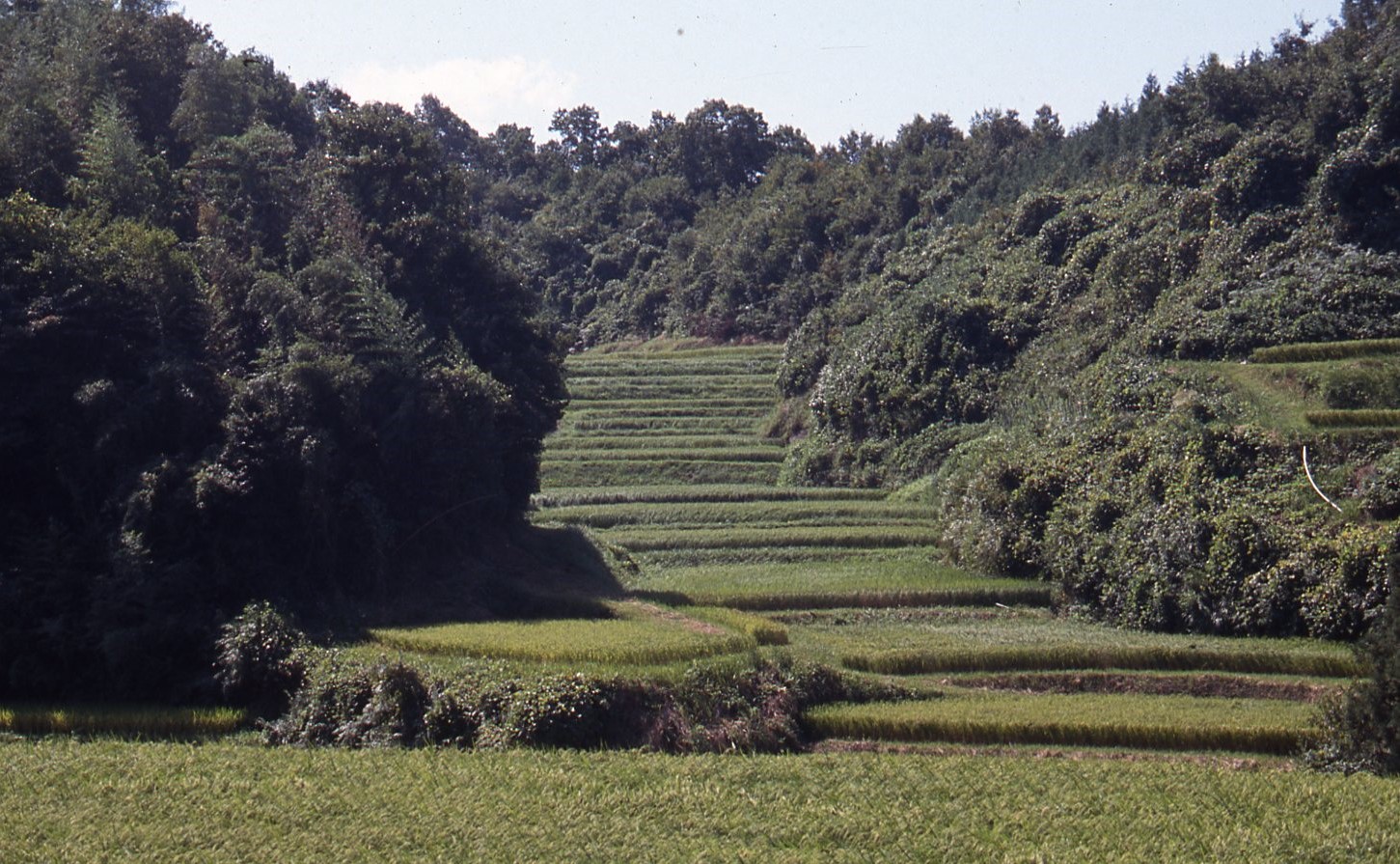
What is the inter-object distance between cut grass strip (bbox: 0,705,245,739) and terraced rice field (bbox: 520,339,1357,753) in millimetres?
7324

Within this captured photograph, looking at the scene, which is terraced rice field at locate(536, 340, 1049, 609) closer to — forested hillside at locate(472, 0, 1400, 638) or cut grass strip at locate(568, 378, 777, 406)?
cut grass strip at locate(568, 378, 777, 406)

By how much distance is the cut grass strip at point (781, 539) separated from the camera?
31.1 meters

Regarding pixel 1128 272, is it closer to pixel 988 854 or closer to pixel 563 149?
pixel 988 854

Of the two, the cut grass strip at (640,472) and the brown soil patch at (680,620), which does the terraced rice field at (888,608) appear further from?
the brown soil patch at (680,620)

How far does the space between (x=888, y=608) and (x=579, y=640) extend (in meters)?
8.77

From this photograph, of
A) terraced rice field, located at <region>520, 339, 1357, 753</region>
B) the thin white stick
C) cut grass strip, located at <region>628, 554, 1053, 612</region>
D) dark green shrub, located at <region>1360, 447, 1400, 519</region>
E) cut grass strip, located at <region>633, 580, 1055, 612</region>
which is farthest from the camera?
cut grass strip, located at <region>628, 554, 1053, 612</region>

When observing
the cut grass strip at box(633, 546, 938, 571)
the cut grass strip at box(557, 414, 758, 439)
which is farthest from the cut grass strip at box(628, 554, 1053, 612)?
the cut grass strip at box(557, 414, 758, 439)

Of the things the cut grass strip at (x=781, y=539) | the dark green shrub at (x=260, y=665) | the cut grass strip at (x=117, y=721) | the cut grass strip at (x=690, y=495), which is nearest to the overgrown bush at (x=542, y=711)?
the dark green shrub at (x=260, y=665)

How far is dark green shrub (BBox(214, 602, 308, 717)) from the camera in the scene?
17781 mm

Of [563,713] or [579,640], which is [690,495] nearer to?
[579,640]

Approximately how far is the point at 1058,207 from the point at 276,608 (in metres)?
35.8

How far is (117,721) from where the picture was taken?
55.5ft

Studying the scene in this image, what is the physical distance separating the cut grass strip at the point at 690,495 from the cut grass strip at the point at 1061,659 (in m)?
15.9

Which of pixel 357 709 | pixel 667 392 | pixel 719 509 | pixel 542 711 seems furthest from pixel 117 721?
pixel 667 392
